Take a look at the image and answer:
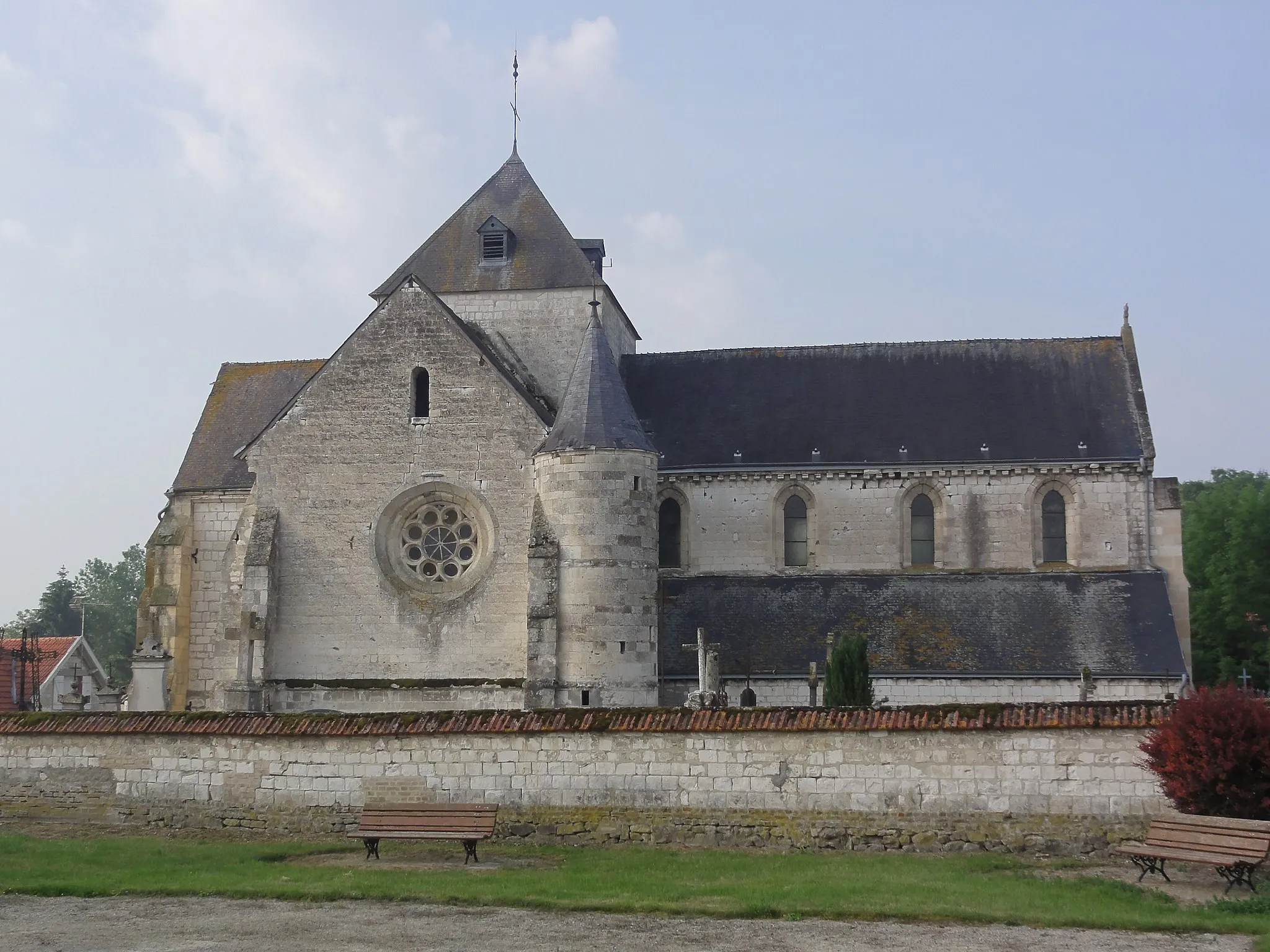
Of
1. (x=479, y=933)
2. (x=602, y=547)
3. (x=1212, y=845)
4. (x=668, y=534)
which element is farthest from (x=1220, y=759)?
(x=668, y=534)

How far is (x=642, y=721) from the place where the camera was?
701 inches

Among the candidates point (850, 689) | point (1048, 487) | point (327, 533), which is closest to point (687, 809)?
point (850, 689)

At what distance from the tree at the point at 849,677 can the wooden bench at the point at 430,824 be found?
30.8ft

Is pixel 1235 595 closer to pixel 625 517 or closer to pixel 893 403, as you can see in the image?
pixel 893 403

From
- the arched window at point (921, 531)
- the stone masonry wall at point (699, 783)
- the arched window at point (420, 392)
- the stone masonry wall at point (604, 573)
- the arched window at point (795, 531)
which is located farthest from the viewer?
the arched window at point (795, 531)

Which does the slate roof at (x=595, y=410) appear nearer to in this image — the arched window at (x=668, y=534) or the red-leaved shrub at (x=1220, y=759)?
the arched window at (x=668, y=534)

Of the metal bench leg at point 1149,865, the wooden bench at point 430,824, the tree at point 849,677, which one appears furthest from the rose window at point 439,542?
the metal bench leg at point 1149,865

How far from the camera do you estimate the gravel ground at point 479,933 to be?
11.7 meters

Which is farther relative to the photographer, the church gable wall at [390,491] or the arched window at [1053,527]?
the arched window at [1053,527]

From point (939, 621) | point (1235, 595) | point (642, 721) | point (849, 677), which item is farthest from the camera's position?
point (1235, 595)

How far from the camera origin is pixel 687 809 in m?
17.5

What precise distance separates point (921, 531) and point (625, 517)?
28.2 feet

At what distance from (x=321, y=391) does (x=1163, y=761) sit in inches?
754

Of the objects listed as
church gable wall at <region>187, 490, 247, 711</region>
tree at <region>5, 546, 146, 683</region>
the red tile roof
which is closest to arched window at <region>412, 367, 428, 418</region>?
church gable wall at <region>187, 490, 247, 711</region>
